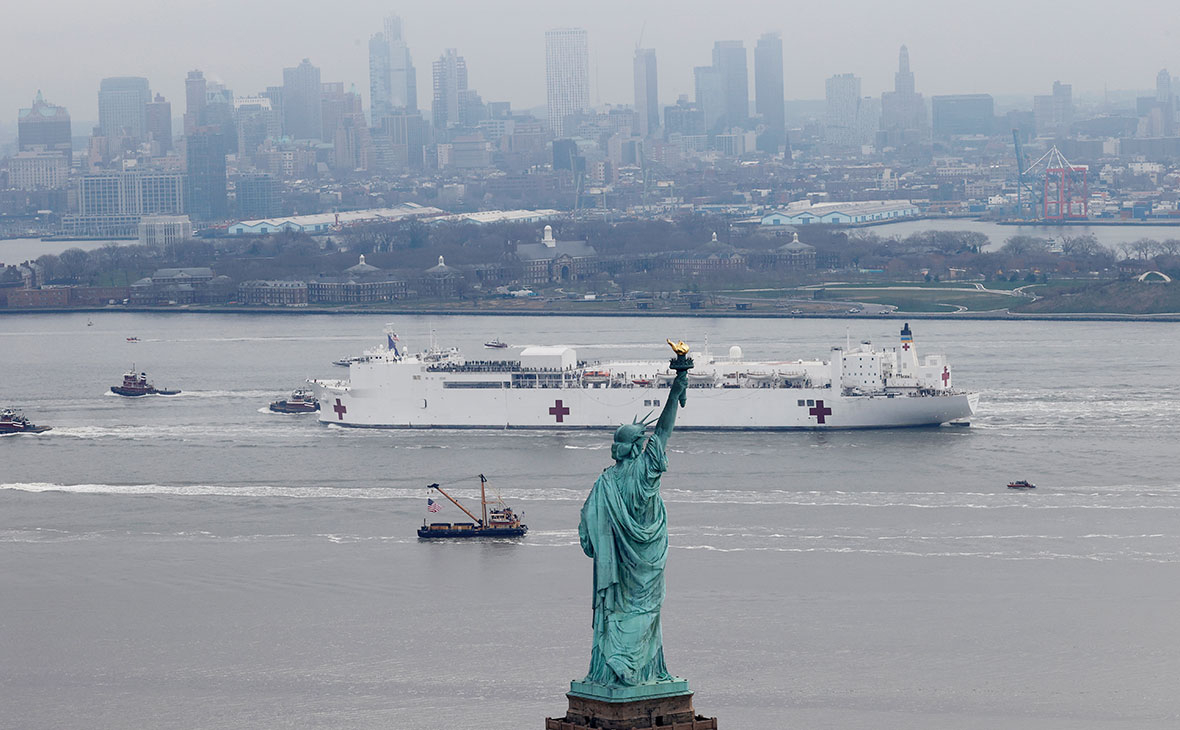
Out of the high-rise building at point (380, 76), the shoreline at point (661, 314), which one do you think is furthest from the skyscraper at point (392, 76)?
the shoreline at point (661, 314)

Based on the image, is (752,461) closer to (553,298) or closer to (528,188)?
(553,298)

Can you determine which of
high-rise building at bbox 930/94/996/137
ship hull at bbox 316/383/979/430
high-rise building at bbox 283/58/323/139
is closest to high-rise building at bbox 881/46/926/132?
high-rise building at bbox 930/94/996/137

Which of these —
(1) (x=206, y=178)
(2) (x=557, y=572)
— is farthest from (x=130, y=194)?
(2) (x=557, y=572)

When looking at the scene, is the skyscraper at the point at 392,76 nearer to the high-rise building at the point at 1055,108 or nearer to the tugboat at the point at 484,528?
the high-rise building at the point at 1055,108

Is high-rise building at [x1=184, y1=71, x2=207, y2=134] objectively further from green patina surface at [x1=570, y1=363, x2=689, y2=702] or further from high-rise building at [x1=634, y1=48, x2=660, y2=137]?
green patina surface at [x1=570, y1=363, x2=689, y2=702]

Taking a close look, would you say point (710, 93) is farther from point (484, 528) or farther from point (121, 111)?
point (484, 528)
